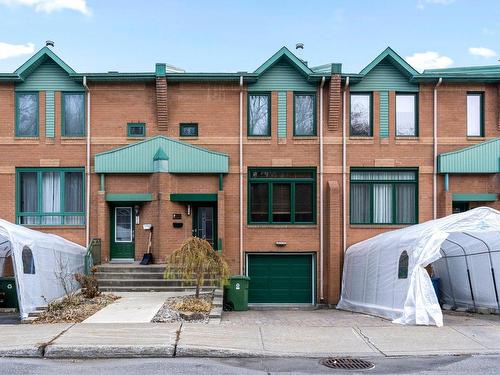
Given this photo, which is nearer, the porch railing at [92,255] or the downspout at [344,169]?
the porch railing at [92,255]

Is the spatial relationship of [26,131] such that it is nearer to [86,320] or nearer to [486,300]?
[86,320]

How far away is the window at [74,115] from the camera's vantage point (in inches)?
814

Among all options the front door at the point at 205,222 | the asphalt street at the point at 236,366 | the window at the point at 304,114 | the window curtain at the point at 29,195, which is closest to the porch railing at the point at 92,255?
the window curtain at the point at 29,195

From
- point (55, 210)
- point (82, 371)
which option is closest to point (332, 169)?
point (55, 210)

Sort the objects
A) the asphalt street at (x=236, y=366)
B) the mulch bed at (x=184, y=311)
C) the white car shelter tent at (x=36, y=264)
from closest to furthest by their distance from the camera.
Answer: the asphalt street at (x=236, y=366), the mulch bed at (x=184, y=311), the white car shelter tent at (x=36, y=264)

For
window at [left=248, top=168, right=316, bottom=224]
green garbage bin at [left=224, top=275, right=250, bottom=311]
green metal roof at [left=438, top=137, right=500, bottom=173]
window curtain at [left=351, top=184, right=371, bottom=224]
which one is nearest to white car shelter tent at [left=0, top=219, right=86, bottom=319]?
green garbage bin at [left=224, top=275, right=250, bottom=311]

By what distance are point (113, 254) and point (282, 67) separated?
8.67 metres

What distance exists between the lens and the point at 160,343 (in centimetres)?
1053

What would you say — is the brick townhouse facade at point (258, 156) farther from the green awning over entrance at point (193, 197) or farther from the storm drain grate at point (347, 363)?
the storm drain grate at point (347, 363)

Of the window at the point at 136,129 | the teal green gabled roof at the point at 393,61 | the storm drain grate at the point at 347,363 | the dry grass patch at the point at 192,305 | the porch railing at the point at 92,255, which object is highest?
the teal green gabled roof at the point at 393,61

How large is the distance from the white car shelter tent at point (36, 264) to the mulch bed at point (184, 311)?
3.10 m

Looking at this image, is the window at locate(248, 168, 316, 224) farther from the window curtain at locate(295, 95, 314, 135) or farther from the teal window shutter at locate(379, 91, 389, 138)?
the teal window shutter at locate(379, 91, 389, 138)

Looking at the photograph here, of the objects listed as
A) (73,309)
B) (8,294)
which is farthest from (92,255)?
(73,309)

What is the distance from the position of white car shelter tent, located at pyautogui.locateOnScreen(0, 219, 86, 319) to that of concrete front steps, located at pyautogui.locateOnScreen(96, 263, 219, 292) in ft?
3.09
